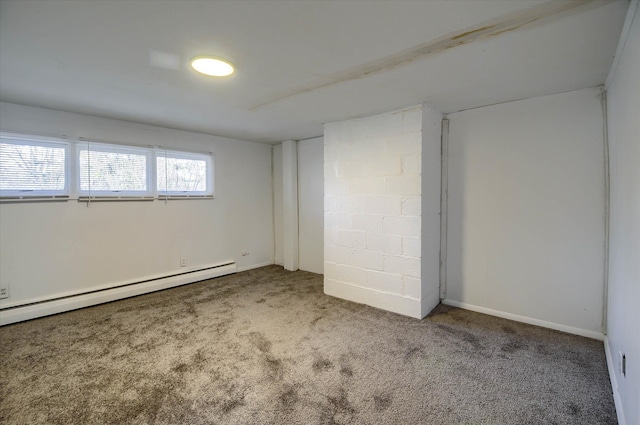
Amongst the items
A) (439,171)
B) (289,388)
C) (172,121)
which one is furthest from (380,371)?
(172,121)

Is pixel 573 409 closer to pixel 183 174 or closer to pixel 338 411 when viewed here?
pixel 338 411

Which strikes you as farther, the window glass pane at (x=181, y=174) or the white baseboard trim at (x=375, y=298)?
the window glass pane at (x=181, y=174)

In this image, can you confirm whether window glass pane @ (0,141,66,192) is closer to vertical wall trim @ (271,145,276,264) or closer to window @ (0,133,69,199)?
window @ (0,133,69,199)

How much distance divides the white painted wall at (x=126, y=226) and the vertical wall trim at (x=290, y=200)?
462mm

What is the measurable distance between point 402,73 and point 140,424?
2778 millimetres

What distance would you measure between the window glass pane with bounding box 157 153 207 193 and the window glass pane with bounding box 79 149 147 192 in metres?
0.21

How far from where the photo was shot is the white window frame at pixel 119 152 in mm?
3240

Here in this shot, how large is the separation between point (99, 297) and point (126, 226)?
865 millimetres

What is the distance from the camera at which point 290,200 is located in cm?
485

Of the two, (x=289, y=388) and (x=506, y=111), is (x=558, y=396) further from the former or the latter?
(x=506, y=111)

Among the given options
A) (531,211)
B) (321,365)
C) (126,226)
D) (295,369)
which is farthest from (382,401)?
(126,226)

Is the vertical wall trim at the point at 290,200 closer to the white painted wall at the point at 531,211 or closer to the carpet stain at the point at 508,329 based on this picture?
the white painted wall at the point at 531,211

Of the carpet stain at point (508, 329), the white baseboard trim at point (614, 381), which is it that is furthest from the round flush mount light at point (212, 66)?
the carpet stain at point (508, 329)

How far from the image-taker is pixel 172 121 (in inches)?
140
